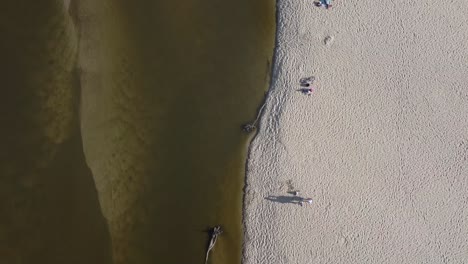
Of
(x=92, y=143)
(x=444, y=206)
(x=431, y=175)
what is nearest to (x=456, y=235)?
(x=444, y=206)

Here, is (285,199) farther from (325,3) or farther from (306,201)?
(325,3)

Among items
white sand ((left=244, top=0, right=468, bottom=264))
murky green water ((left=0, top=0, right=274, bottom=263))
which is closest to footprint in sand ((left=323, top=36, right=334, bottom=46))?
white sand ((left=244, top=0, right=468, bottom=264))

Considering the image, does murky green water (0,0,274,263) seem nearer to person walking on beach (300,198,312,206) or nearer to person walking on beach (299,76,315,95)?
person walking on beach (299,76,315,95)

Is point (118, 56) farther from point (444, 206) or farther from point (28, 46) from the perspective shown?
point (444, 206)

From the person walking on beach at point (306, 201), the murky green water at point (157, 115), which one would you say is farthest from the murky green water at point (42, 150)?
the person walking on beach at point (306, 201)

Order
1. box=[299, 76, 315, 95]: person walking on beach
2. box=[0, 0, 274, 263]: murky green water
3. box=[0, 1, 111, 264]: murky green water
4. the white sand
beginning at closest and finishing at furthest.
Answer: box=[0, 1, 111, 264]: murky green water, box=[0, 0, 274, 263]: murky green water, the white sand, box=[299, 76, 315, 95]: person walking on beach

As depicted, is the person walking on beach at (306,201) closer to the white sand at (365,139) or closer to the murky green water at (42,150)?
the white sand at (365,139)

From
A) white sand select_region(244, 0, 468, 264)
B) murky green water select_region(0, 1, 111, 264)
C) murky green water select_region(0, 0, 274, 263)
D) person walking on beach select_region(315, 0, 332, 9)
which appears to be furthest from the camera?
person walking on beach select_region(315, 0, 332, 9)
